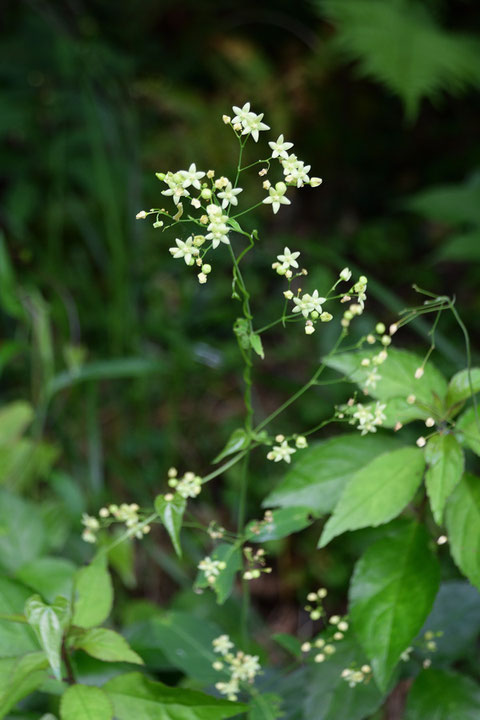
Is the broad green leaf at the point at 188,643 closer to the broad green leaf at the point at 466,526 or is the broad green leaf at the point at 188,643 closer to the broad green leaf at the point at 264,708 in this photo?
the broad green leaf at the point at 264,708

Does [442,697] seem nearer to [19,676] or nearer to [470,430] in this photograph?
[470,430]

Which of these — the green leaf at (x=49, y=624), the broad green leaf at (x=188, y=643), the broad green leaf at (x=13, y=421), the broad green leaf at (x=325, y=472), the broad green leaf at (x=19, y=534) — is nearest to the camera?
the green leaf at (x=49, y=624)

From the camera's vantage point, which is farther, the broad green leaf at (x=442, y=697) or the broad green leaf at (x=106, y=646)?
the broad green leaf at (x=442, y=697)

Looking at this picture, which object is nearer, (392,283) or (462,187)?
(462,187)

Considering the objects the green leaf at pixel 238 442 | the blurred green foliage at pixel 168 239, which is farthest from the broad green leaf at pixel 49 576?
the green leaf at pixel 238 442

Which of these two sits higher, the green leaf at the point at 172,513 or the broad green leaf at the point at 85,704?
the green leaf at the point at 172,513

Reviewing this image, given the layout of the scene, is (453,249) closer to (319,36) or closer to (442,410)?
(442,410)

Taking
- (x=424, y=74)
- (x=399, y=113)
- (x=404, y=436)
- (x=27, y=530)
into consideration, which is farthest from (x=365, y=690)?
(x=399, y=113)

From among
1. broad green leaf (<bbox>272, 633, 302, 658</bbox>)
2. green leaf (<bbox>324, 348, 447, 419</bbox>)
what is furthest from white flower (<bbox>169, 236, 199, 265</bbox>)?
broad green leaf (<bbox>272, 633, 302, 658</bbox>)
